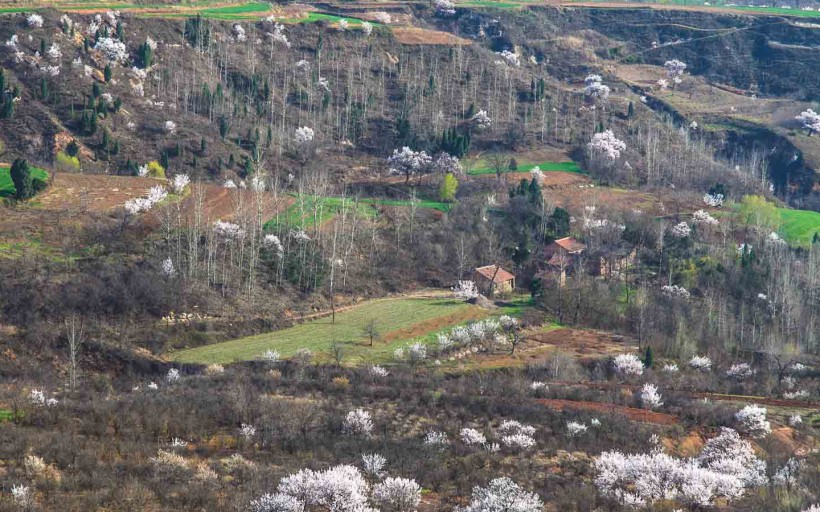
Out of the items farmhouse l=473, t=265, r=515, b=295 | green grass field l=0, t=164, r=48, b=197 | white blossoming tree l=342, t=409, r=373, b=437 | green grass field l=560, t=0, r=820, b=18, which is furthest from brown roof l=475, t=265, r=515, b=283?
green grass field l=560, t=0, r=820, b=18

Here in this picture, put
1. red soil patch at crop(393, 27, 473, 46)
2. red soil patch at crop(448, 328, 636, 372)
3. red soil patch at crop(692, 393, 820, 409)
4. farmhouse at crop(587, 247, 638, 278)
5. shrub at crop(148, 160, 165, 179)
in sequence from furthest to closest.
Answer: red soil patch at crop(393, 27, 473, 46) < shrub at crop(148, 160, 165, 179) < farmhouse at crop(587, 247, 638, 278) < red soil patch at crop(448, 328, 636, 372) < red soil patch at crop(692, 393, 820, 409)

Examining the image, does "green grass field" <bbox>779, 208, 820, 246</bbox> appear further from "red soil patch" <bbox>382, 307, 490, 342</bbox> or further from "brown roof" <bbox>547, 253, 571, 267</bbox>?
"red soil patch" <bbox>382, 307, 490, 342</bbox>

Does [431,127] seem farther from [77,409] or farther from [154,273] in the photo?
[77,409]

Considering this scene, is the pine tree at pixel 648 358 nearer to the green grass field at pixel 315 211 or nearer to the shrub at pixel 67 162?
the green grass field at pixel 315 211

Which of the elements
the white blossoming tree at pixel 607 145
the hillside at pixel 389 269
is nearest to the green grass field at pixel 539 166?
the hillside at pixel 389 269

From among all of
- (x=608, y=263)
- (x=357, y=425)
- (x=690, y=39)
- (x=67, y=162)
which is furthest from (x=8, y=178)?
(x=690, y=39)

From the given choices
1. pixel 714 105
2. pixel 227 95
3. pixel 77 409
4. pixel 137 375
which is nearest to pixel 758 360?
pixel 137 375
